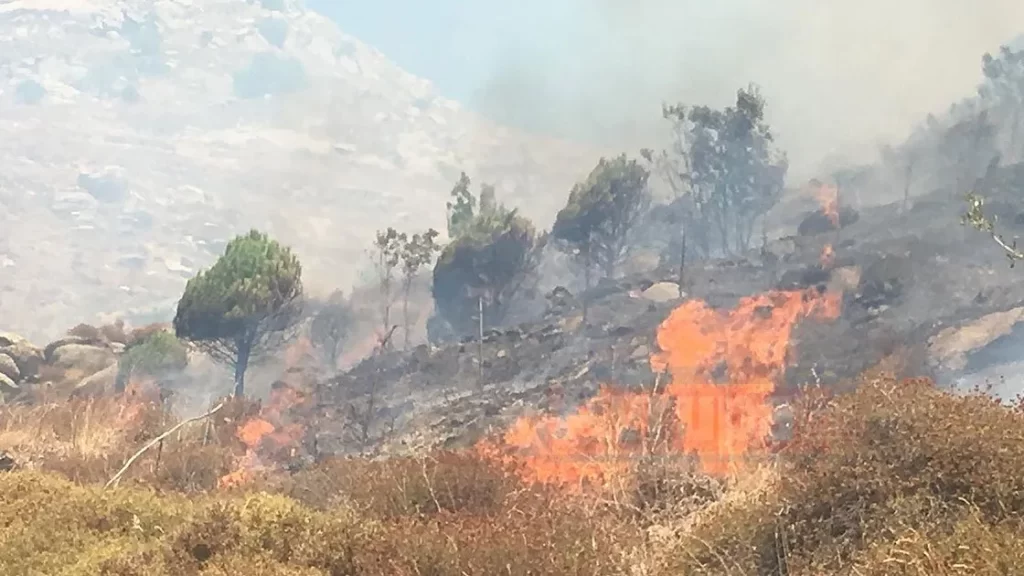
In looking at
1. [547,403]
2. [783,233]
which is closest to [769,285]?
[783,233]

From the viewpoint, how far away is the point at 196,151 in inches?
825

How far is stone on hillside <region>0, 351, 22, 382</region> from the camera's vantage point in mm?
17016

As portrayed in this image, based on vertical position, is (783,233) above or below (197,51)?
below

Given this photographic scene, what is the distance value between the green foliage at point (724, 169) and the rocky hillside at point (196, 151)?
5.61 feet

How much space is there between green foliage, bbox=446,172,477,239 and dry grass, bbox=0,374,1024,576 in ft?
25.0

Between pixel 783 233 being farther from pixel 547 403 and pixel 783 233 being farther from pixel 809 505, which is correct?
pixel 809 505

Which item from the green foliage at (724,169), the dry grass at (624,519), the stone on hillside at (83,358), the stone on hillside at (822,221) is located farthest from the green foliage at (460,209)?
the dry grass at (624,519)

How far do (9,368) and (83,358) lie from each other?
1.42 m

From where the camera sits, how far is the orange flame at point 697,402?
1028 cm

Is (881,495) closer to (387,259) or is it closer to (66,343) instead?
(387,259)

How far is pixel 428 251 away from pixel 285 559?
379 inches

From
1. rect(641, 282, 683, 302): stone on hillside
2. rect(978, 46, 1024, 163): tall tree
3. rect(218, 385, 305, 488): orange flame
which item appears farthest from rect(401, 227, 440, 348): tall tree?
rect(978, 46, 1024, 163): tall tree

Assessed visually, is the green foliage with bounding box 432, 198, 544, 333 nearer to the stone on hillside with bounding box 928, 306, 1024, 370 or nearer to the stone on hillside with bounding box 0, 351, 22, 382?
the stone on hillside with bounding box 928, 306, 1024, 370

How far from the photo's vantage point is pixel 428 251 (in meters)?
15.4
